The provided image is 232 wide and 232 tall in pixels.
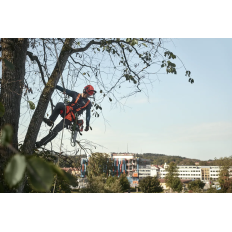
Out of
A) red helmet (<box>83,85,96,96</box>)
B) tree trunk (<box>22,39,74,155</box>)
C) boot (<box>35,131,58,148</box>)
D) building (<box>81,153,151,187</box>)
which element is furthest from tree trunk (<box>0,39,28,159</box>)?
building (<box>81,153,151,187</box>)

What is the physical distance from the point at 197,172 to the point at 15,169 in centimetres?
430

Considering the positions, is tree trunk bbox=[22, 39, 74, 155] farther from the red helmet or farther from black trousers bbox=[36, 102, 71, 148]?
the red helmet

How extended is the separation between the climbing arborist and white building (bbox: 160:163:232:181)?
85.5 inches

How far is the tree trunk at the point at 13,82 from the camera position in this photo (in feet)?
3.89

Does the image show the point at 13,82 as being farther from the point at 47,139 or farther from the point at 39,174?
the point at 39,174

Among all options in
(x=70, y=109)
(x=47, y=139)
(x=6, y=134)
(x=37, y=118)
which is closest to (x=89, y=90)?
(x=70, y=109)

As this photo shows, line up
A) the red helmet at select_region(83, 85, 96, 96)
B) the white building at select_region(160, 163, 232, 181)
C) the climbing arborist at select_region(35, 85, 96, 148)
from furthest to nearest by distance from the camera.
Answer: the white building at select_region(160, 163, 232, 181) < the red helmet at select_region(83, 85, 96, 96) < the climbing arborist at select_region(35, 85, 96, 148)

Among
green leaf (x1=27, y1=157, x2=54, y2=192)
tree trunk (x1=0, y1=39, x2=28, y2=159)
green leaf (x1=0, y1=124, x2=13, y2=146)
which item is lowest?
green leaf (x1=27, y1=157, x2=54, y2=192)

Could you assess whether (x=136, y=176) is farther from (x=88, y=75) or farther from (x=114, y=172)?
(x=88, y=75)

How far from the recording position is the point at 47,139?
5.53ft

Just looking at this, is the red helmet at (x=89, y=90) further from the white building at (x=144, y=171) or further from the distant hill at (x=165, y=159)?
the white building at (x=144, y=171)

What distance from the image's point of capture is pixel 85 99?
2.03 m

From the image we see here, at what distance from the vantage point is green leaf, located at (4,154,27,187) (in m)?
0.17
